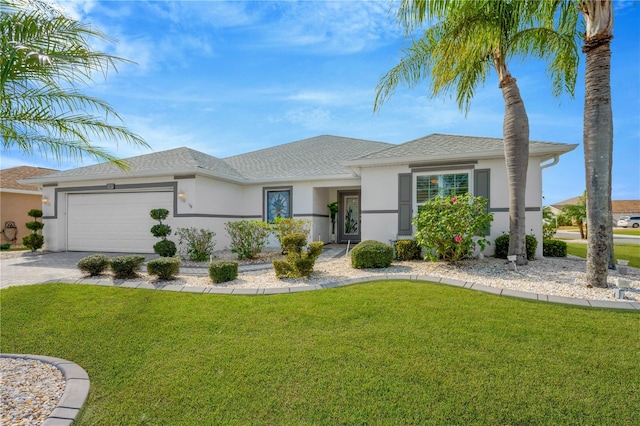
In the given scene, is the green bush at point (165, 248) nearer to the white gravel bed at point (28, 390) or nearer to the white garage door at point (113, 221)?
the white garage door at point (113, 221)

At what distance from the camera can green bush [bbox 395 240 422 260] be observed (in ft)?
27.4

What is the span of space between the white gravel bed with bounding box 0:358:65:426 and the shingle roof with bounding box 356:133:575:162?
27.0ft

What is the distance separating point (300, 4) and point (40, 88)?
4889 mm

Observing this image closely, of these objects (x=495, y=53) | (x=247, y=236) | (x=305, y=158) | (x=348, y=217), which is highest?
(x=495, y=53)

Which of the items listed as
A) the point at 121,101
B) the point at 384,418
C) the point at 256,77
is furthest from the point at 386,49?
the point at 384,418

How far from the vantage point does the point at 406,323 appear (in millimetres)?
3865

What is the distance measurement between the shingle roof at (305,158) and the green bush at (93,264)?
21.9 ft

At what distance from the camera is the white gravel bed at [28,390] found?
8.04ft

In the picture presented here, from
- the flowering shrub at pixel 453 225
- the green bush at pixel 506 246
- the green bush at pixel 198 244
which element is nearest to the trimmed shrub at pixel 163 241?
the green bush at pixel 198 244

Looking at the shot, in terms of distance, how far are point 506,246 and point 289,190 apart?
25.9 feet

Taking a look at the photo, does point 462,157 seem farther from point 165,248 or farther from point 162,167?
point 162,167

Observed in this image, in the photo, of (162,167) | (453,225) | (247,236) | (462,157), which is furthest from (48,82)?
(462,157)

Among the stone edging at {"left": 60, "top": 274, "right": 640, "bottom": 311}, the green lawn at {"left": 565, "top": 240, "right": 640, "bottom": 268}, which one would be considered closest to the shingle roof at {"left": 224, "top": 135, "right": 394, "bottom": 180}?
the stone edging at {"left": 60, "top": 274, "right": 640, "bottom": 311}

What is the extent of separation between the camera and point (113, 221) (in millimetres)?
11578
